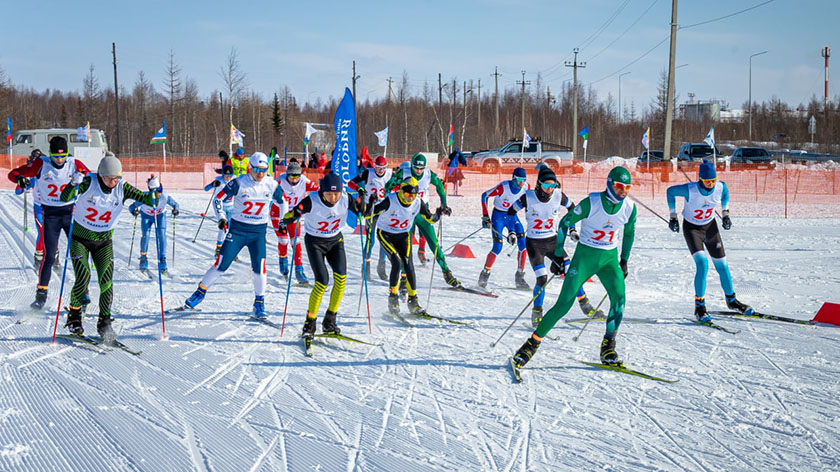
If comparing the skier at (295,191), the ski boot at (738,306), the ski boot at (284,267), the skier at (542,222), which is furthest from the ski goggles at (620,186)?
the ski boot at (284,267)

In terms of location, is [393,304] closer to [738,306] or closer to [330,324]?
[330,324]

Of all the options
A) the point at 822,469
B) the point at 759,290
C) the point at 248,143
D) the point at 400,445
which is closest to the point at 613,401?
the point at 822,469

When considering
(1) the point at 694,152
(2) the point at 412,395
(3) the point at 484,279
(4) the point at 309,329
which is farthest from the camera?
(1) the point at 694,152

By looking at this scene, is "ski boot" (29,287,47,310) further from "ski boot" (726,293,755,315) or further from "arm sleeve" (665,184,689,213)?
"ski boot" (726,293,755,315)

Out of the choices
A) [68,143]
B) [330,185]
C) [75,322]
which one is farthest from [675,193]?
[68,143]

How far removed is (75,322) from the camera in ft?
21.3

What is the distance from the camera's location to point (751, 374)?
5.66 metres

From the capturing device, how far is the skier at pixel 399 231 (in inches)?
306

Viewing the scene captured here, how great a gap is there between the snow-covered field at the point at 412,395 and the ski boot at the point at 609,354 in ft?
0.80

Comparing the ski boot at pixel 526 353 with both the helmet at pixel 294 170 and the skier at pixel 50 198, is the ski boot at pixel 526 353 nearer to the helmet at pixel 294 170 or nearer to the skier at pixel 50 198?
the helmet at pixel 294 170

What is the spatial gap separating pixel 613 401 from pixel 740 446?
3.25 feet

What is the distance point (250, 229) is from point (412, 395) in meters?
3.34

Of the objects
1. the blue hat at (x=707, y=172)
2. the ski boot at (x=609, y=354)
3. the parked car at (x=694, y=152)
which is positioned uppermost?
the parked car at (x=694, y=152)

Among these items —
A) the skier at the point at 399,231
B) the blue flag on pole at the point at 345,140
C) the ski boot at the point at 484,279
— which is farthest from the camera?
the blue flag on pole at the point at 345,140
